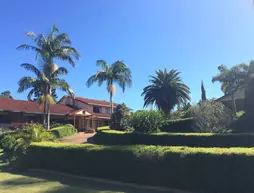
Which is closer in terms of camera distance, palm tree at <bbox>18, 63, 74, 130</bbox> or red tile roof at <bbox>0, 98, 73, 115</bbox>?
palm tree at <bbox>18, 63, 74, 130</bbox>

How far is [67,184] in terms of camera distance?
9727 mm

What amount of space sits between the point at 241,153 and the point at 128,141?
444 inches

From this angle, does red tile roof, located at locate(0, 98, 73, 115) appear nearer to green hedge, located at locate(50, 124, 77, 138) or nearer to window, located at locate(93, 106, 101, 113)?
green hedge, located at locate(50, 124, 77, 138)

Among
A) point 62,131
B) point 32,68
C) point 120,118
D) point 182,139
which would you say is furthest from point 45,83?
point 182,139

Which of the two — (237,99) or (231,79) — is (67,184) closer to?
(231,79)

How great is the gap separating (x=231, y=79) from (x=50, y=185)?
3336 cm

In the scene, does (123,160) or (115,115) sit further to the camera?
(115,115)

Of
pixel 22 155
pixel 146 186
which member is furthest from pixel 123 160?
pixel 22 155

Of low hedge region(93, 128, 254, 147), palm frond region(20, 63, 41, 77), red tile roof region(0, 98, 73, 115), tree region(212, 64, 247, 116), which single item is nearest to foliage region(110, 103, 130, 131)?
low hedge region(93, 128, 254, 147)

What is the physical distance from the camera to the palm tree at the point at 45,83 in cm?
2873

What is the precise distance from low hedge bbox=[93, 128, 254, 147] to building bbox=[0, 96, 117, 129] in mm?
15513

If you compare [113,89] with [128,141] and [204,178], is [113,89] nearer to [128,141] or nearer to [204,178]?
[128,141]

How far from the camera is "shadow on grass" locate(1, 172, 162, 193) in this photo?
8664mm

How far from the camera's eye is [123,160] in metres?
9.69
